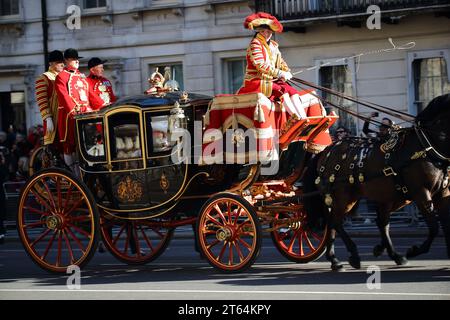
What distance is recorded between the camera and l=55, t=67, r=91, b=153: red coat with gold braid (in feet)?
46.2

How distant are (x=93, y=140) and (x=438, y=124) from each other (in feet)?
14.8

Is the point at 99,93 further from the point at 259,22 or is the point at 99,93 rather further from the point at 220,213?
the point at 220,213

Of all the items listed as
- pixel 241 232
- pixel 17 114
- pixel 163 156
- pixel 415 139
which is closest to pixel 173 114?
pixel 163 156

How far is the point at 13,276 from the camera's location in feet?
45.5

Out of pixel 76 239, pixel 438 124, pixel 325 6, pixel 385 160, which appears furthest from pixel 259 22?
pixel 325 6

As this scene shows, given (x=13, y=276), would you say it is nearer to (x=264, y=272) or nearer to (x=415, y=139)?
(x=264, y=272)

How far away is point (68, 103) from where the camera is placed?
14.1 m

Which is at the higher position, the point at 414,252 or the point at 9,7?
the point at 9,7

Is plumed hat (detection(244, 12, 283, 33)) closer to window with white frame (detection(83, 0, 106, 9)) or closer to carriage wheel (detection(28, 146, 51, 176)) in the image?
carriage wheel (detection(28, 146, 51, 176))

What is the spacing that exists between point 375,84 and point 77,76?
12337 mm

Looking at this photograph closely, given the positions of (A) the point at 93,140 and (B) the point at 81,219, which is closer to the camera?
(B) the point at 81,219

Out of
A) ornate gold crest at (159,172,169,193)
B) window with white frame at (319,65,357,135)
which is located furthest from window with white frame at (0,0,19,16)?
ornate gold crest at (159,172,169,193)

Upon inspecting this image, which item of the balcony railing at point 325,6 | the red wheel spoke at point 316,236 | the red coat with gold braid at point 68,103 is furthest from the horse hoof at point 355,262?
the balcony railing at point 325,6

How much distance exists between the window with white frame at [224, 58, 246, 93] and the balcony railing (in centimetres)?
177
